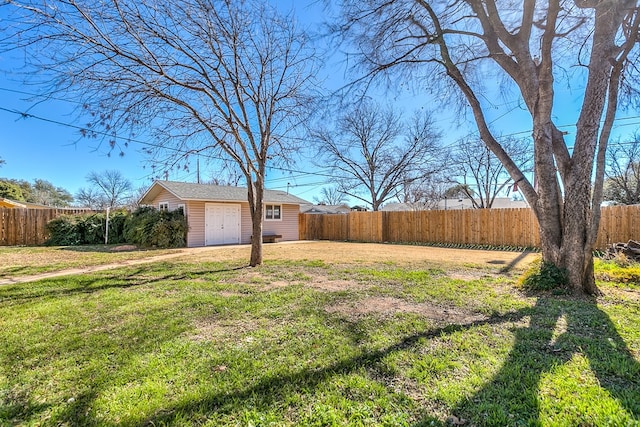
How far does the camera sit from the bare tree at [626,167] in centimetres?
1703

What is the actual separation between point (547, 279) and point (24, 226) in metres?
18.5

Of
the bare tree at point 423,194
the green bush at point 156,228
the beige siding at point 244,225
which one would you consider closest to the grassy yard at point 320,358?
the green bush at point 156,228

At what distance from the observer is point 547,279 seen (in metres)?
4.52

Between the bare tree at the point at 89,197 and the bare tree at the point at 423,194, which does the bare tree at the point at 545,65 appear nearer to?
the bare tree at the point at 423,194

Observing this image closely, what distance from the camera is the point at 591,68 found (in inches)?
171

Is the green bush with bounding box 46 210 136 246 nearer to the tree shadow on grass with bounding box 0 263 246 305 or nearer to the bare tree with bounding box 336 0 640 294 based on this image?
the tree shadow on grass with bounding box 0 263 246 305

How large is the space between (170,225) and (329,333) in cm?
1177

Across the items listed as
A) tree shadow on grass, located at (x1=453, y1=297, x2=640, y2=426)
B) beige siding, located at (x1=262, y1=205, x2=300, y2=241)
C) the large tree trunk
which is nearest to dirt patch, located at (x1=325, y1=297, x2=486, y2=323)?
tree shadow on grass, located at (x1=453, y1=297, x2=640, y2=426)

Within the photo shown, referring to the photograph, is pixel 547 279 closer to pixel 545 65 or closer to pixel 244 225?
pixel 545 65

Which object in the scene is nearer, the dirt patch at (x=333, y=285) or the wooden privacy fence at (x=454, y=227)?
the dirt patch at (x=333, y=285)

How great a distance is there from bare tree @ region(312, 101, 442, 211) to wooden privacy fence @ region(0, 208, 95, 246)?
15.3 metres

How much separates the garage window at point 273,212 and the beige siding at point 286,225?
222 mm

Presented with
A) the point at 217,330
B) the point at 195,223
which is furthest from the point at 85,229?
the point at 217,330

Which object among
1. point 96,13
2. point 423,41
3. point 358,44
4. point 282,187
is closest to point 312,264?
point 358,44
